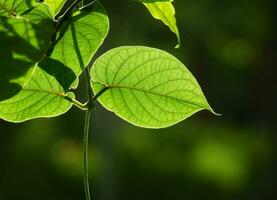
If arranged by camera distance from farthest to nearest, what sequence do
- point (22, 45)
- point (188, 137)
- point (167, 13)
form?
point (188, 137), point (167, 13), point (22, 45)

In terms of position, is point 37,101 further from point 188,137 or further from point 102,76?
point 188,137

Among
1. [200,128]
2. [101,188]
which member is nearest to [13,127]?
[101,188]

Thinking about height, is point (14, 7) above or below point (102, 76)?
above

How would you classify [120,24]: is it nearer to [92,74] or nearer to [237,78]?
[237,78]

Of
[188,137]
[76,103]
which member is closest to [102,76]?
[76,103]

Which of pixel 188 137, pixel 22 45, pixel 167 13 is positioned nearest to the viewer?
pixel 22 45

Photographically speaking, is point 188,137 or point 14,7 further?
point 188,137

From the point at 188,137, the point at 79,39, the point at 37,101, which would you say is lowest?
the point at 188,137
